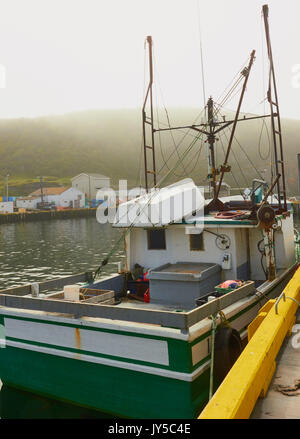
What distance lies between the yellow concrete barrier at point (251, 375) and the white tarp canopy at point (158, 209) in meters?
4.60

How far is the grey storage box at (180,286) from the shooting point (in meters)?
9.58

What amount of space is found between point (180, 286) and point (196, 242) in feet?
6.78

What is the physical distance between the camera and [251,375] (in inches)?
175

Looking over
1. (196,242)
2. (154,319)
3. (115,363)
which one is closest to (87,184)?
(196,242)

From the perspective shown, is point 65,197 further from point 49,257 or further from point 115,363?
point 115,363

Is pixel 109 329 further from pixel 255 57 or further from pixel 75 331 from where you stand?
pixel 255 57

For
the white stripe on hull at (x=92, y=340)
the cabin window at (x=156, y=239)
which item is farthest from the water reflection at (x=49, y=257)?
the white stripe on hull at (x=92, y=340)

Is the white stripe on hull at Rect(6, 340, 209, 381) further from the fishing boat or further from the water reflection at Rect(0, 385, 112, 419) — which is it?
the water reflection at Rect(0, 385, 112, 419)

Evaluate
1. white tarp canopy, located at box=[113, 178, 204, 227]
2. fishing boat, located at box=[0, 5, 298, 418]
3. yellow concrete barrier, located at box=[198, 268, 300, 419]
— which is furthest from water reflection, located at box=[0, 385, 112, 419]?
white tarp canopy, located at box=[113, 178, 204, 227]

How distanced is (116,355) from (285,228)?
8.42 metres

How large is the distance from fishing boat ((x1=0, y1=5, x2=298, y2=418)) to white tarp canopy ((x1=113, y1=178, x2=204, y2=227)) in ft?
0.14

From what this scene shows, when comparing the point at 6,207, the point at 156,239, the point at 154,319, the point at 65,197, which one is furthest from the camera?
the point at 65,197

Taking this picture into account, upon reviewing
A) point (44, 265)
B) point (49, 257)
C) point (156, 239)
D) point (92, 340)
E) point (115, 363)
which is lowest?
point (44, 265)
